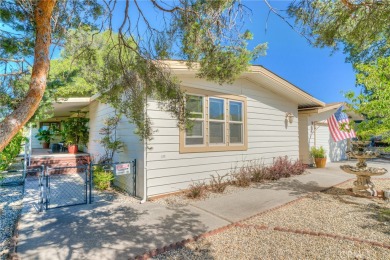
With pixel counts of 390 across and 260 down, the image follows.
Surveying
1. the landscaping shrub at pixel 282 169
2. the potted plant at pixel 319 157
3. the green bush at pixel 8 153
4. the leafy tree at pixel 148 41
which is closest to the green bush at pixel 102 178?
the green bush at pixel 8 153

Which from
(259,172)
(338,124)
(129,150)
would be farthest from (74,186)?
(338,124)

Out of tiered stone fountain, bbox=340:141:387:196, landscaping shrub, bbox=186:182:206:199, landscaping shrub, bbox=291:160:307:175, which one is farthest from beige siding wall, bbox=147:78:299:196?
tiered stone fountain, bbox=340:141:387:196

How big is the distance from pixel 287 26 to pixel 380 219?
3837 millimetres

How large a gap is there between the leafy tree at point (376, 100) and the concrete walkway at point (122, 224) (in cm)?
234

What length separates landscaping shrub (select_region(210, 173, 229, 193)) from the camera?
600cm

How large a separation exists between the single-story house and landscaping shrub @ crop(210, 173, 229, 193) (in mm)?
188

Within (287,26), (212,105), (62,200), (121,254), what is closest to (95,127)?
(62,200)

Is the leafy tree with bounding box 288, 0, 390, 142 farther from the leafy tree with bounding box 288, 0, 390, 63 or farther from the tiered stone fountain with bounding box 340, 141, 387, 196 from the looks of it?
the tiered stone fountain with bounding box 340, 141, 387, 196

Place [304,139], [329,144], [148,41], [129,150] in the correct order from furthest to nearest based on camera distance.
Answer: [329,144]
[304,139]
[129,150]
[148,41]

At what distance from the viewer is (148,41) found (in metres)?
3.74

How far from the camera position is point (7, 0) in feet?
9.84

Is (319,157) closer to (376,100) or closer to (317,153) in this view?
(317,153)

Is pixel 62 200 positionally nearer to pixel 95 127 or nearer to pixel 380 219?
pixel 95 127

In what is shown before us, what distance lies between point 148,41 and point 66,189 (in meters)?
5.21
